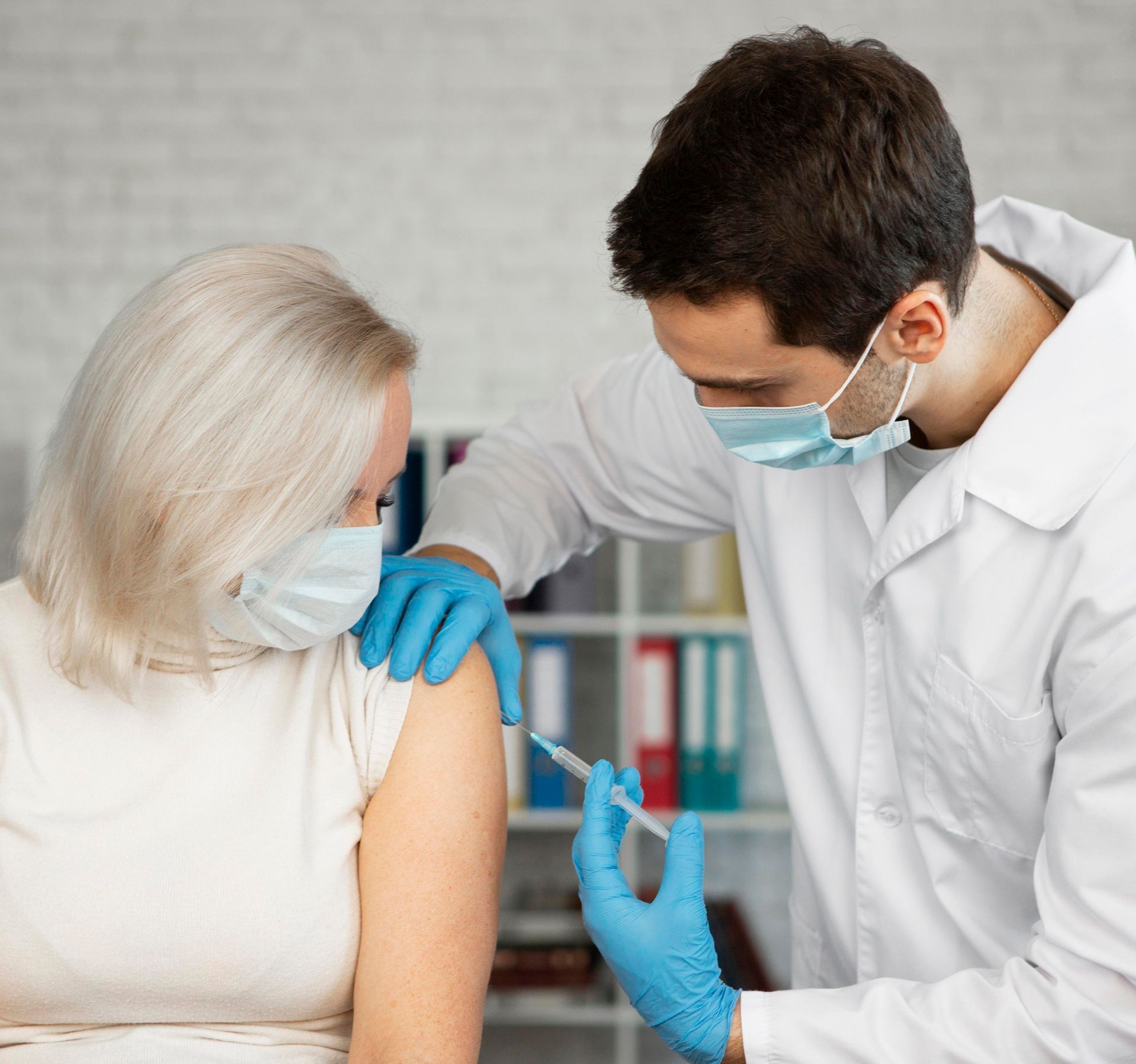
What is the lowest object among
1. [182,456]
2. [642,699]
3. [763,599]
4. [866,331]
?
Result: [642,699]

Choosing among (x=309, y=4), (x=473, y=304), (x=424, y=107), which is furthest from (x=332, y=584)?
(x=309, y=4)

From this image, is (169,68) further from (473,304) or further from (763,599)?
(763,599)

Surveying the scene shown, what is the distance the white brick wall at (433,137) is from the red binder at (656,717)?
2.76 feet

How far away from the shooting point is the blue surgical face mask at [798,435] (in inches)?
42.9

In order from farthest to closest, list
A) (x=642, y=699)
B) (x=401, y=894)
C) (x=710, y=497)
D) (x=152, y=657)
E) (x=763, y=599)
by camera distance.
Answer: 1. (x=642, y=699)
2. (x=710, y=497)
3. (x=763, y=599)
4. (x=152, y=657)
5. (x=401, y=894)

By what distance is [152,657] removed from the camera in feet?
3.67

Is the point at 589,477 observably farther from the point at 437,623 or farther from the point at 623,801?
the point at 623,801

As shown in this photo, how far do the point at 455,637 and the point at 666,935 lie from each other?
14.5 inches

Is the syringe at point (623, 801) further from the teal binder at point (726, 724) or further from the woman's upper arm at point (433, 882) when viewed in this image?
the teal binder at point (726, 724)

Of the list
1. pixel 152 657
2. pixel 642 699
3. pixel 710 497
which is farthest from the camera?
pixel 642 699

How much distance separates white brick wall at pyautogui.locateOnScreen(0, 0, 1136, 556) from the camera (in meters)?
2.80

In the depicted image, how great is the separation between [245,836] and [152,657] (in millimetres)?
223

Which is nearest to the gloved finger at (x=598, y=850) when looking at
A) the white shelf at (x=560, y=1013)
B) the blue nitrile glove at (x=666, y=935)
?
the blue nitrile glove at (x=666, y=935)

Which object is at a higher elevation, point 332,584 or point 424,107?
point 424,107
